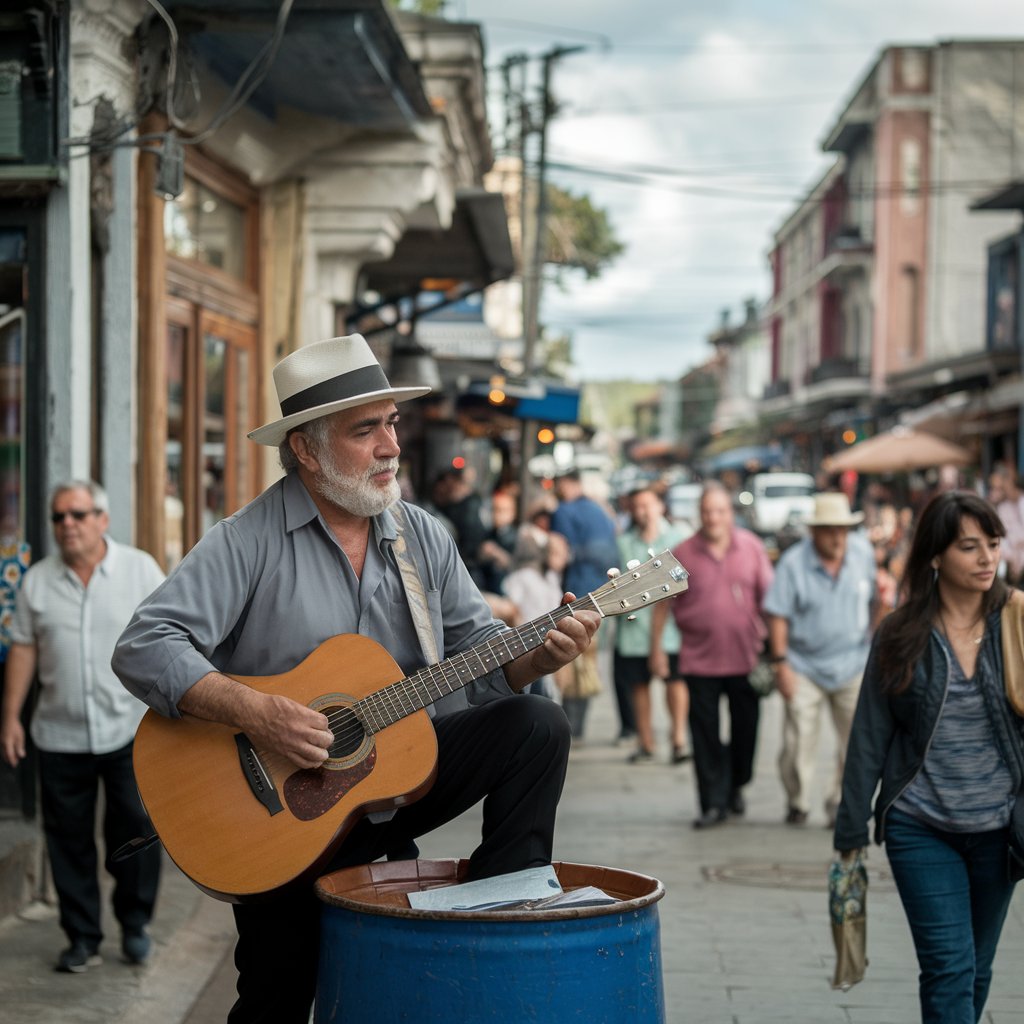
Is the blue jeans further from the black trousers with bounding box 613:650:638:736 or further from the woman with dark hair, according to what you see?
the black trousers with bounding box 613:650:638:736

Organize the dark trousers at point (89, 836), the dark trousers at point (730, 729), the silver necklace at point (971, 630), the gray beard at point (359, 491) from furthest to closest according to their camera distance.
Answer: the dark trousers at point (730, 729), the dark trousers at point (89, 836), the silver necklace at point (971, 630), the gray beard at point (359, 491)

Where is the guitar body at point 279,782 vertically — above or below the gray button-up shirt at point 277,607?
below

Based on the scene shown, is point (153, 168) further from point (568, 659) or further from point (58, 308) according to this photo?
point (568, 659)

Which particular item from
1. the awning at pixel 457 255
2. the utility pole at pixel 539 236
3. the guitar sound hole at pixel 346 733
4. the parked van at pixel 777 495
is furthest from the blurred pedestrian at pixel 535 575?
the parked van at pixel 777 495

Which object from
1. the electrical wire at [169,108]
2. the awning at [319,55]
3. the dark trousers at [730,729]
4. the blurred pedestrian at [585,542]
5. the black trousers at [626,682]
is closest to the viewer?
the electrical wire at [169,108]

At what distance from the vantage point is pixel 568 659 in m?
3.76

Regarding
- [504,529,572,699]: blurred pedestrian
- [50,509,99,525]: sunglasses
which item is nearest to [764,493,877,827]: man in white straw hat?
[504,529,572,699]: blurred pedestrian

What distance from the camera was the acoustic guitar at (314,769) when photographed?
3602mm

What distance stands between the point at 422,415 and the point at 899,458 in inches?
344

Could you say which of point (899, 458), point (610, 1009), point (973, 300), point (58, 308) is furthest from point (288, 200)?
point (973, 300)

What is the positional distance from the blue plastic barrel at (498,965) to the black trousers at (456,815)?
0.35 metres

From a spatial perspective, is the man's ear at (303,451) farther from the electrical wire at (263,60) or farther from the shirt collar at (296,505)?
the electrical wire at (263,60)

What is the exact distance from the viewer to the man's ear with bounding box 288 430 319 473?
13.1 feet

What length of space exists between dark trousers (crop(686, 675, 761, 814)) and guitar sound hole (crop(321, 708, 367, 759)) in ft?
20.2
